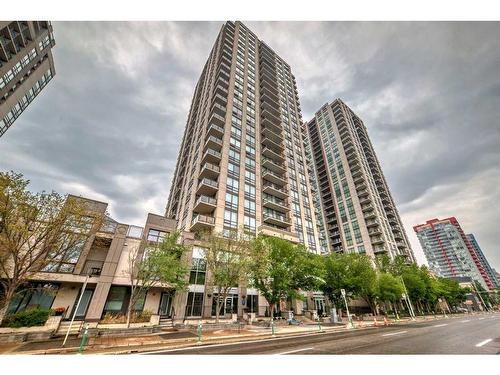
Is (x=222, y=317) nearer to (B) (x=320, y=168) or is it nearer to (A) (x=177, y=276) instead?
(A) (x=177, y=276)

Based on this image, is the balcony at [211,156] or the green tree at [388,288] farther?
the balcony at [211,156]

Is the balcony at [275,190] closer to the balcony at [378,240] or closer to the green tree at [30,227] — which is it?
the green tree at [30,227]

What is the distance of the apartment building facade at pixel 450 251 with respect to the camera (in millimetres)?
163750

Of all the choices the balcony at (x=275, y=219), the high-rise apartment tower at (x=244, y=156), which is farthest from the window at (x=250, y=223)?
the balcony at (x=275, y=219)

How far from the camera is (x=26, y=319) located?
1450cm

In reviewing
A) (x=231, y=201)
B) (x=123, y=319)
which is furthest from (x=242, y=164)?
(x=123, y=319)

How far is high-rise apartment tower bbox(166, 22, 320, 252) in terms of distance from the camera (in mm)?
36125

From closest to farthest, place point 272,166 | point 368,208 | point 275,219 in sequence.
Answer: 1. point 275,219
2. point 272,166
3. point 368,208

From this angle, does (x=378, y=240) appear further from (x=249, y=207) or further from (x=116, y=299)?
(x=116, y=299)

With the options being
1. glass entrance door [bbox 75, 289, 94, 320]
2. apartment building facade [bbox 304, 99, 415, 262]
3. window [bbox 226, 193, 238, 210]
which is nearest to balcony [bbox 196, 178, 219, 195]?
window [bbox 226, 193, 238, 210]

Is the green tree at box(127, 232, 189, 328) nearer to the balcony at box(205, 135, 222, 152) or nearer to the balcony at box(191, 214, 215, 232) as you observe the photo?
the balcony at box(191, 214, 215, 232)

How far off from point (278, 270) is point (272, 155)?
29.4 meters

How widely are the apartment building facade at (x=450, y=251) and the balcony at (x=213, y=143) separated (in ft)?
668
